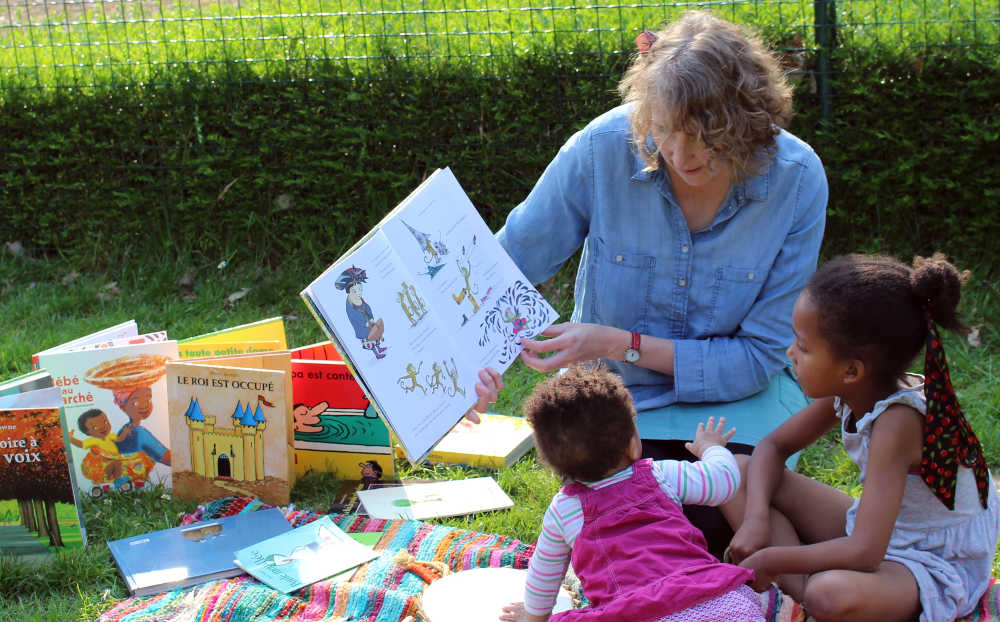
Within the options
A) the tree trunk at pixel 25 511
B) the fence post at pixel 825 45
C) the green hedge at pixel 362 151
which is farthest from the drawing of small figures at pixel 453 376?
the fence post at pixel 825 45

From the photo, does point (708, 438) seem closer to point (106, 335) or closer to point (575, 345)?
point (575, 345)

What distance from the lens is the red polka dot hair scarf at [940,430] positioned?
83.4 inches

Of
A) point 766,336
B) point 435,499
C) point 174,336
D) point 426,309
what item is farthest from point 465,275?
point 174,336

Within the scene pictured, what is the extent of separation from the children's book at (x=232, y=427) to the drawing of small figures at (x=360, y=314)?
0.77 m

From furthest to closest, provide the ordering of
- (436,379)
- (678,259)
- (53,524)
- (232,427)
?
(232,427) < (53,524) < (678,259) < (436,379)

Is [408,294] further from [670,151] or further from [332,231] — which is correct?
[332,231]

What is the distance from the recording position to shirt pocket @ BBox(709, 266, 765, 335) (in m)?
2.78

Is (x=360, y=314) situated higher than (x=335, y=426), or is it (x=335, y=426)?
(x=360, y=314)

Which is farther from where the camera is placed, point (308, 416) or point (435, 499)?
point (308, 416)

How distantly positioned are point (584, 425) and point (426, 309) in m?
0.70

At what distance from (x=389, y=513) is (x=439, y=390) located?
2.61ft

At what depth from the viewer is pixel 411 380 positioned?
2.55 metres

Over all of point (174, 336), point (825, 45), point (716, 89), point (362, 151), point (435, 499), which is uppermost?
point (825, 45)

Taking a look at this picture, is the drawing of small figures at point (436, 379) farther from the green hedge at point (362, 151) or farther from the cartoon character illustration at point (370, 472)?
the green hedge at point (362, 151)
